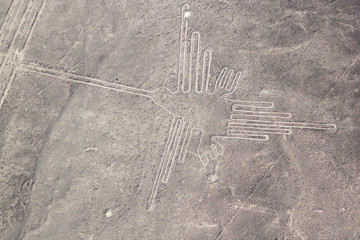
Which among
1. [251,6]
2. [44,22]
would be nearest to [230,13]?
[251,6]

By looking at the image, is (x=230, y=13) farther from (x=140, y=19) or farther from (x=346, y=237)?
(x=346, y=237)

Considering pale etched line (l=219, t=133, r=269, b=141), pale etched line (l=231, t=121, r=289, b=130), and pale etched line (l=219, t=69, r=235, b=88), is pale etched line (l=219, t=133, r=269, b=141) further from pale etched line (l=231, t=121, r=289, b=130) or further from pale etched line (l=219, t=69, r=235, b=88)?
pale etched line (l=219, t=69, r=235, b=88)

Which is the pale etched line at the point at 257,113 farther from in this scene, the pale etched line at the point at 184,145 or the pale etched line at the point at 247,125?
the pale etched line at the point at 184,145

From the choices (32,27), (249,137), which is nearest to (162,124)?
(249,137)

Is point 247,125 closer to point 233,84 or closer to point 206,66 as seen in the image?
point 233,84

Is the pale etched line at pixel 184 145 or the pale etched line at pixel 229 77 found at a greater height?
the pale etched line at pixel 229 77

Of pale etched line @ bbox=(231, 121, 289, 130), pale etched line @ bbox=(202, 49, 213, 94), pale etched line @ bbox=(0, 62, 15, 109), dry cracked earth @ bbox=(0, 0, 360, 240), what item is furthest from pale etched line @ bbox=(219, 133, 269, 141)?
pale etched line @ bbox=(0, 62, 15, 109)

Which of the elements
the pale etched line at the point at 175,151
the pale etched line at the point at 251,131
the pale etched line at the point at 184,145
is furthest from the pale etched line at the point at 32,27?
the pale etched line at the point at 251,131

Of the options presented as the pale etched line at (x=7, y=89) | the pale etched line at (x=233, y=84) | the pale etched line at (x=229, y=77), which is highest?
the pale etched line at (x=7, y=89)

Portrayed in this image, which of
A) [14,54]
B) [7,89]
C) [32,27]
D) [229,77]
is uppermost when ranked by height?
[32,27]
